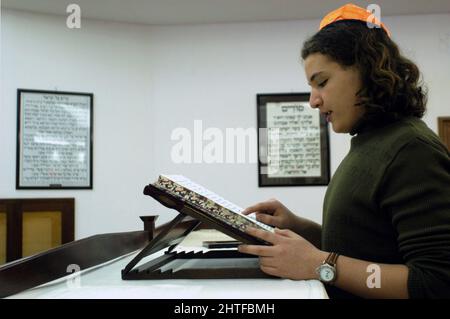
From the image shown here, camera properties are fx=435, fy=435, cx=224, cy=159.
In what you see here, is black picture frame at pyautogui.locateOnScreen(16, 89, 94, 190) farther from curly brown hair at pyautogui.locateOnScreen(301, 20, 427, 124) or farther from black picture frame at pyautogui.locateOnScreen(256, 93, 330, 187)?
curly brown hair at pyautogui.locateOnScreen(301, 20, 427, 124)

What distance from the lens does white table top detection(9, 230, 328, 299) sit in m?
0.68

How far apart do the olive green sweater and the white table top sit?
16 centimetres

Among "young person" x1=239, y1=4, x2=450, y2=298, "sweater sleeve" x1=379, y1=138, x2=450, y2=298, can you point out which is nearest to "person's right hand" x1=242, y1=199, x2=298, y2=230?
"young person" x1=239, y1=4, x2=450, y2=298

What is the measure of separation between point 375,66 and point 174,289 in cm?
62

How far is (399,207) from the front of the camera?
2.55 feet

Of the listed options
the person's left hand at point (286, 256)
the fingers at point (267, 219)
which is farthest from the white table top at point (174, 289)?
the fingers at point (267, 219)

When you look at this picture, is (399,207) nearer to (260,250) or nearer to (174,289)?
(260,250)

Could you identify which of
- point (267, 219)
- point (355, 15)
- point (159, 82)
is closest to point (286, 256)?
point (267, 219)

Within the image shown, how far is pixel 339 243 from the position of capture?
2.94 ft

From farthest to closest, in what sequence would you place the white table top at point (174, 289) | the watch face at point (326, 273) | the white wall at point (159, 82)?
the white wall at point (159, 82) → the watch face at point (326, 273) → the white table top at point (174, 289)

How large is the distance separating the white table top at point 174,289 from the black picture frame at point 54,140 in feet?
8.68

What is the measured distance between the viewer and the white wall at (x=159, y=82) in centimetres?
338

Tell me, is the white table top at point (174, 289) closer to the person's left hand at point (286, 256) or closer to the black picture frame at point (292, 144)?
the person's left hand at point (286, 256)

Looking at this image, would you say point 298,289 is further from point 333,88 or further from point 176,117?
point 176,117
